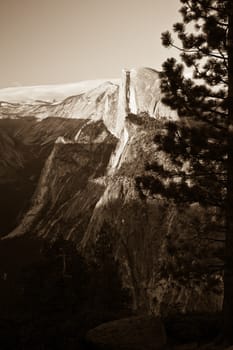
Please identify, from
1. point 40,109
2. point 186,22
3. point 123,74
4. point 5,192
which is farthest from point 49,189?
point 186,22

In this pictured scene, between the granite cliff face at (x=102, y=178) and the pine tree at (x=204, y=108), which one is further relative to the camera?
the granite cliff face at (x=102, y=178)

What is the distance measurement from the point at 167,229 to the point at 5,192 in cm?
4544

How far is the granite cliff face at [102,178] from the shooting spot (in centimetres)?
6906

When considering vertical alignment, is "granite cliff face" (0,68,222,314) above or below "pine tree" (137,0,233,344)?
above

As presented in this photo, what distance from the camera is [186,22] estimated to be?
47.3 feet

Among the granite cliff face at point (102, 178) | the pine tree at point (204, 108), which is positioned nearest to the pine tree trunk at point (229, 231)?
the pine tree at point (204, 108)

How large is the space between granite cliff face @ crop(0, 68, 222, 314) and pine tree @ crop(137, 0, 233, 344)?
43.1 m

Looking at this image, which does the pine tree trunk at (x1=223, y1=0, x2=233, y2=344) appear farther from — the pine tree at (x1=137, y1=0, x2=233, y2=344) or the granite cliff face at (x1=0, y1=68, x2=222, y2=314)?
the granite cliff face at (x1=0, y1=68, x2=222, y2=314)

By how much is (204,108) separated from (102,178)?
76837mm

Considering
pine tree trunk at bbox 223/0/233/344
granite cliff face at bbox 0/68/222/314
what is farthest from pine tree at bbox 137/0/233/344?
granite cliff face at bbox 0/68/222/314

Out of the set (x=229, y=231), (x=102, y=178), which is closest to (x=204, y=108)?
(x=229, y=231)

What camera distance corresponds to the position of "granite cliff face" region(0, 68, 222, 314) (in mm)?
69062

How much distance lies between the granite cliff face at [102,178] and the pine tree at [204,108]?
141ft

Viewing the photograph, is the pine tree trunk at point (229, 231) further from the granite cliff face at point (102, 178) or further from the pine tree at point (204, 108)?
the granite cliff face at point (102, 178)
